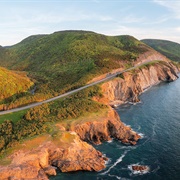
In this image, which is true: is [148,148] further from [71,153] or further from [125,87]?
[125,87]

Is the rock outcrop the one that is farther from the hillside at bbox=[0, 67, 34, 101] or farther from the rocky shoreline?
the hillside at bbox=[0, 67, 34, 101]

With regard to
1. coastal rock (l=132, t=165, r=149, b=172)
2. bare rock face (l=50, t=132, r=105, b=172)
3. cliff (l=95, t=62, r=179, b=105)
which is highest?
cliff (l=95, t=62, r=179, b=105)

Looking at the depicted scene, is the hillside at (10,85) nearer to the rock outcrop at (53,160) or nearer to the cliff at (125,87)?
the cliff at (125,87)

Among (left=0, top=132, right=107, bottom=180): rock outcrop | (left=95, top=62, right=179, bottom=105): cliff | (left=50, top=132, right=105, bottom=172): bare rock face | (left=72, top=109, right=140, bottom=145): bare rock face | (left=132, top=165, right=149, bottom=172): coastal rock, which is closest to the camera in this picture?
(left=0, top=132, right=107, bottom=180): rock outcrop

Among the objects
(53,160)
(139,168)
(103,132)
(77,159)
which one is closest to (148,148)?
(139,168)

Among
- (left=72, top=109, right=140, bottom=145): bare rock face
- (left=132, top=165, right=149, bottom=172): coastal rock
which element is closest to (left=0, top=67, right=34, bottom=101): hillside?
(left=72, top=109, right=140, bottom=145): bare rock face

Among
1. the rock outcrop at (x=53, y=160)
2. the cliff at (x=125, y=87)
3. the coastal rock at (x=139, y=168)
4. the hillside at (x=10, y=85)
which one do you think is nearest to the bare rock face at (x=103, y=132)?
the rock outcrop at (x=53, y=160)

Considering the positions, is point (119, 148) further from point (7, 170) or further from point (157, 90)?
point (157, 90)

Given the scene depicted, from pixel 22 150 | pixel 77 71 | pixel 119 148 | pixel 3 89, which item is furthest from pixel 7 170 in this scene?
pixel 77 71
